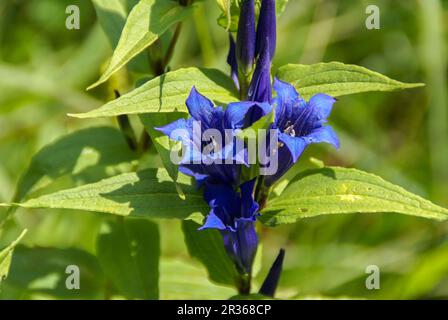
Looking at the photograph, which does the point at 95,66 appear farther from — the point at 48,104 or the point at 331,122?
the point at 331,122

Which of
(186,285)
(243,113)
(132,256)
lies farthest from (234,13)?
(186,285)

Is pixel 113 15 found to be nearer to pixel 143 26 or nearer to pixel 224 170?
pixel 143 26

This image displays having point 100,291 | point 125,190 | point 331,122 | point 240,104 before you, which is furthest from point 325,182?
point 331,122

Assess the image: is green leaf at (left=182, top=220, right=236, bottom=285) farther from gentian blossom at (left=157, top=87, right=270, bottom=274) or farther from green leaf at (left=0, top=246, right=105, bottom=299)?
green leaf at (left=0, top=246, right=105, bottom=299)

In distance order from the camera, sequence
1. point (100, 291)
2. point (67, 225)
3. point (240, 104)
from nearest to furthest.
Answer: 1. point (240, 104)
2. point (100, 291)
3. point (67, 225)

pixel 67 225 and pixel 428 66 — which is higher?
pixel 428 66

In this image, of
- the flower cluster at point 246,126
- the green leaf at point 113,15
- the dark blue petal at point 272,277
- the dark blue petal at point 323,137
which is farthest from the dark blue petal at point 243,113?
the green leaf at point 113,15
